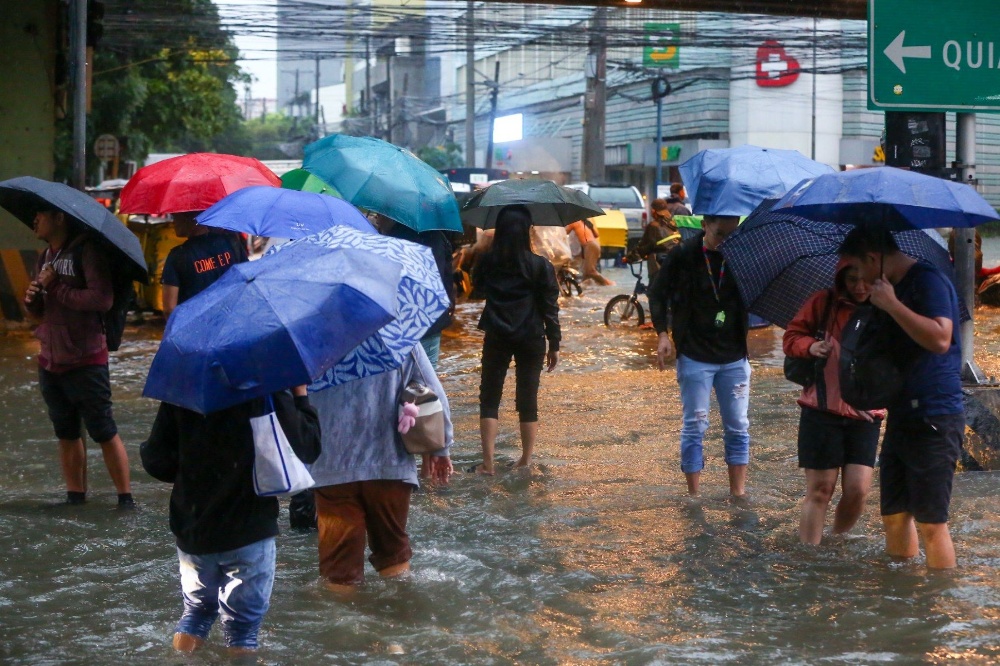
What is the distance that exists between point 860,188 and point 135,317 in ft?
46.4

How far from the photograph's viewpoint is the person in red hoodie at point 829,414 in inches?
217

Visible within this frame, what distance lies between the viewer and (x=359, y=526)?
5156 millimetres

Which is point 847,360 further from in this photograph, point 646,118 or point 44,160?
point 646,118

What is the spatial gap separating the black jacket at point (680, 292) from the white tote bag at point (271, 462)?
3388mm

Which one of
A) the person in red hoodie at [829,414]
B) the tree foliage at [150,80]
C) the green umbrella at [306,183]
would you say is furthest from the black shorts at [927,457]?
the tree foliage at [150,80]

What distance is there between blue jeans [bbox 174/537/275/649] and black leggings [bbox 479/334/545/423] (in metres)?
3.81

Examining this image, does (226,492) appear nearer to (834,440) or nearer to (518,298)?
(834,440)

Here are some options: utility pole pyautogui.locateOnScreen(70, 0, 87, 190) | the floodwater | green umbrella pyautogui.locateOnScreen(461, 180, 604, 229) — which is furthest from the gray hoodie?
utility pole pyautogui.locateOnScreen(70, 0, 87, 190)

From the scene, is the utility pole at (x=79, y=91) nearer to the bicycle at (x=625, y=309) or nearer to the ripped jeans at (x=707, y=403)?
the bicycle at (x=625, y=309)

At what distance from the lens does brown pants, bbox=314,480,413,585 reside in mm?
5039

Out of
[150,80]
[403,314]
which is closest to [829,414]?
[403,314]

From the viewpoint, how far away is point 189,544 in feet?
13.4

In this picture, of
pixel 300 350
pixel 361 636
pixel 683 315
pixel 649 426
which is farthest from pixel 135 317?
pixel 300 350

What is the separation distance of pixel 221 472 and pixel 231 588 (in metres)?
0.42
